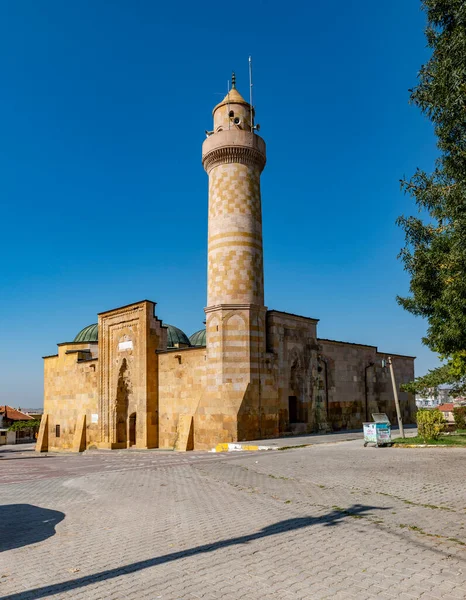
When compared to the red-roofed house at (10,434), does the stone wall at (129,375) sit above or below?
above

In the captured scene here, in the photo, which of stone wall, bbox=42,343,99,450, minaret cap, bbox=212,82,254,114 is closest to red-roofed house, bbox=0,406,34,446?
stone wall, bbox=42,343,99,450

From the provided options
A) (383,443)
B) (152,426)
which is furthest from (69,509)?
(152,426)

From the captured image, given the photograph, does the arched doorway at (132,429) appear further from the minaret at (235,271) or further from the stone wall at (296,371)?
the stone wall at (296,371)

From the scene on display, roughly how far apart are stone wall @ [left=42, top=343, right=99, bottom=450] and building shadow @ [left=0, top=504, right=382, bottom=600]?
75.5 feet

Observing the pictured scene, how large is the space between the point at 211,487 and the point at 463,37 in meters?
11.5

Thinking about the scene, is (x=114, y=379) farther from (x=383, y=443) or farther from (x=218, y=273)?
(x=383, y=443)

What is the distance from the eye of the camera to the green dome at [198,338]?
35.7 meters

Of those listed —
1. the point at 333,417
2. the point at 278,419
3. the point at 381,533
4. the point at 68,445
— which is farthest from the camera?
the point at 68,445

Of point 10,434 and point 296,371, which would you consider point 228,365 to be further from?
point 10,434

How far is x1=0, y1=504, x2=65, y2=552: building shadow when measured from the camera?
738 centimetres

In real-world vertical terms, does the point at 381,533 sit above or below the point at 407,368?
below

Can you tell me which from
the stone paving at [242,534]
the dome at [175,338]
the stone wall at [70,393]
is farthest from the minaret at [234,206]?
the dome at [175,338]

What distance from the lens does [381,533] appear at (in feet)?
23.2

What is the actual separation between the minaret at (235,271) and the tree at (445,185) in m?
8.07
